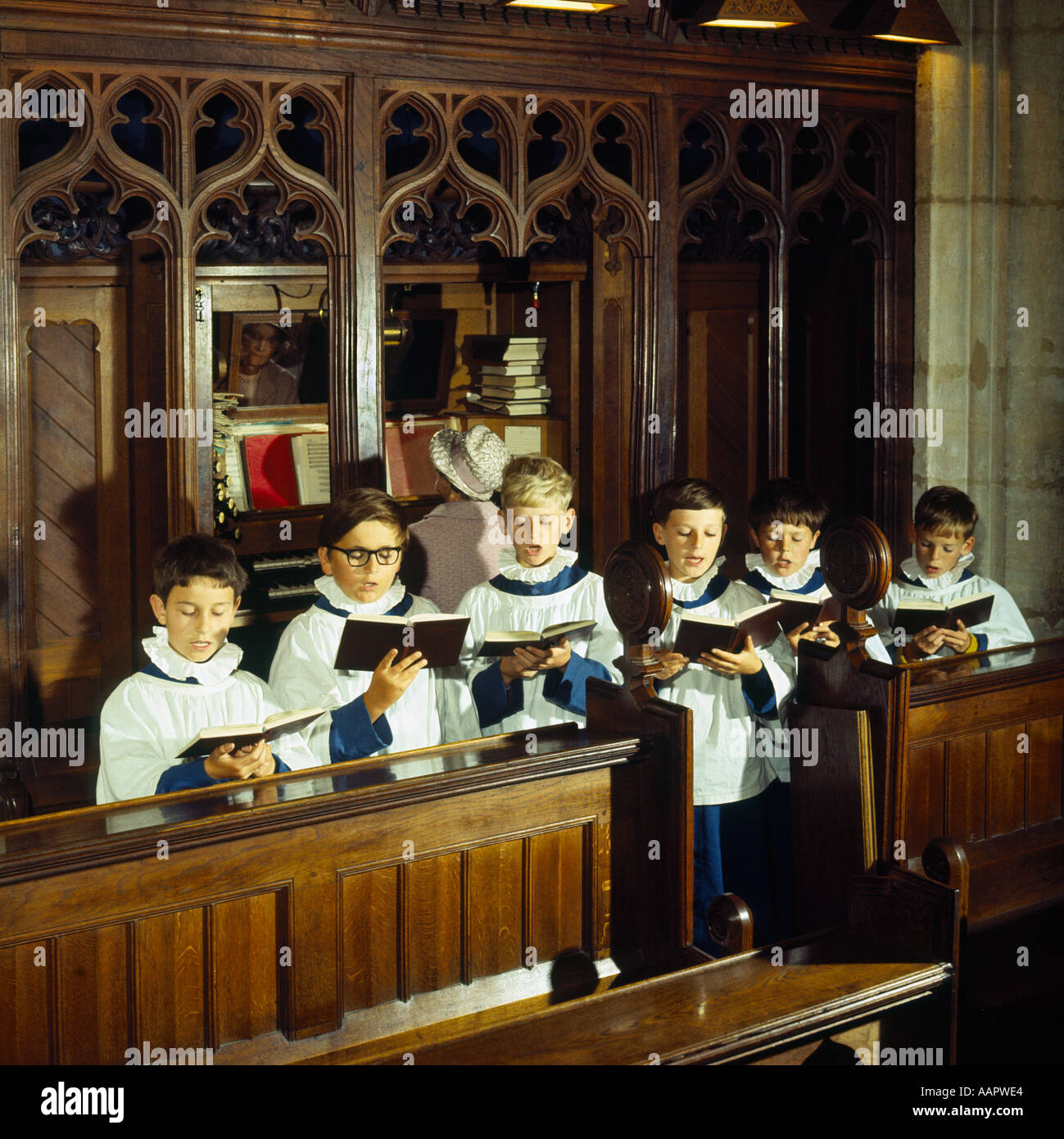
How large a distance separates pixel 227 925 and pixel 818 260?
→ 176 inches

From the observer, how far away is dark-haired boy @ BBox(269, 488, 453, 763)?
3598mm

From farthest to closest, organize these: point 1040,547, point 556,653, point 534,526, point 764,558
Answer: point 1040,547, point 764,558, point 534,526, point 556,653

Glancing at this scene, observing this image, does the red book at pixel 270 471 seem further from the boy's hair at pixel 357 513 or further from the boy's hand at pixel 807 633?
the boy's hand at pixel 807 633

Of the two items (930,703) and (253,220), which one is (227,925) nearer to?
(930,703)

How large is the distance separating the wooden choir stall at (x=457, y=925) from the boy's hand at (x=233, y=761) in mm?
108

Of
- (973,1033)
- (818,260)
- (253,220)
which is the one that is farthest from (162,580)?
(818,260)

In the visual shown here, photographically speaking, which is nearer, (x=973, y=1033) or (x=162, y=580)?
(x=162, y=580)

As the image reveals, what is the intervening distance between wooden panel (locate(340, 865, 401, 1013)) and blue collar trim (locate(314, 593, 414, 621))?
35.2 inches

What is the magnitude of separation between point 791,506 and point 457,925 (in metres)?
1.69

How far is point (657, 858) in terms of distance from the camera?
3131 millimetres

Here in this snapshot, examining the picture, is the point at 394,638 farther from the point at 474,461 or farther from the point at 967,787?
the point at 967,787

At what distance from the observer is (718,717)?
3795 millimetres

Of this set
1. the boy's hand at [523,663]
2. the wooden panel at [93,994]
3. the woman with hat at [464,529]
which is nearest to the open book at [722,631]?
the boy's hand at [523,663]

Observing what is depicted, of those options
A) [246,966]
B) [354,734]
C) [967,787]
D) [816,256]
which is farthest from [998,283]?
[246,966]
